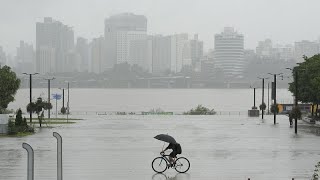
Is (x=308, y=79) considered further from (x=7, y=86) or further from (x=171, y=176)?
(x=171, y=176)

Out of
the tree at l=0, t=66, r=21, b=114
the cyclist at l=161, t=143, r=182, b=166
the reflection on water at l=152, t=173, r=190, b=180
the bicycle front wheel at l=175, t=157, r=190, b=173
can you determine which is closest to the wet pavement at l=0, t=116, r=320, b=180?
the reflection on water at l=152, t=173, r=190, b=180

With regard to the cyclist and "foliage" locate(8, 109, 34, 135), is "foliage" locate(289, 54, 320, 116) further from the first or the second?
the cyclist

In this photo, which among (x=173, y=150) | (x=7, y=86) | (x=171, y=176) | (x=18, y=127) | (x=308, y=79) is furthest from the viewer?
(x=308, y=79)

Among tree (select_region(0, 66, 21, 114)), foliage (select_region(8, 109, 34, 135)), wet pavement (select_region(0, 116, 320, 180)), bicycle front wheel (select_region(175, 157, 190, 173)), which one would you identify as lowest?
wet pavement (select_region(0, 116, 320, 180))

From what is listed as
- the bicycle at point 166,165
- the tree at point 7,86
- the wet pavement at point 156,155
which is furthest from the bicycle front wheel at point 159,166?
the tree at point 7,86

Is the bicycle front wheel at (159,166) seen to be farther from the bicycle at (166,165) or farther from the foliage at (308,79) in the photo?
the foliage at (308,79)

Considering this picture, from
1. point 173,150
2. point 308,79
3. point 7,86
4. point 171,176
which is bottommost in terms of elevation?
point 171,176

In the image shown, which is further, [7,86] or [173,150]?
[7,86]

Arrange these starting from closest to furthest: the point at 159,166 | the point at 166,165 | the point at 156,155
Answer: the point at 166,165 → the point at 159,166 → the point at 156,155

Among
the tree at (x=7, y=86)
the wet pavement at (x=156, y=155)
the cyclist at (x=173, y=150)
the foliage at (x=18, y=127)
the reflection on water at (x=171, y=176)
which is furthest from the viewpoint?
the tree at (x=7, y=86)

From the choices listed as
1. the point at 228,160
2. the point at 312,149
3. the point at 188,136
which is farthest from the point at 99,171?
the point at 188,136

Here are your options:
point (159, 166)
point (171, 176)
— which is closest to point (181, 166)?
point (159, 166)

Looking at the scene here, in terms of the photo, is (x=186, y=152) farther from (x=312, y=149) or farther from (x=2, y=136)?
(x=2, y=136)

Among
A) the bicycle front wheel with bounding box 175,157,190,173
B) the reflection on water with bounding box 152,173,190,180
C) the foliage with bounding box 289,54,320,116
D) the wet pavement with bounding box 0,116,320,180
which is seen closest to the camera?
the reflection on water with bounding box 152,173,190,180
